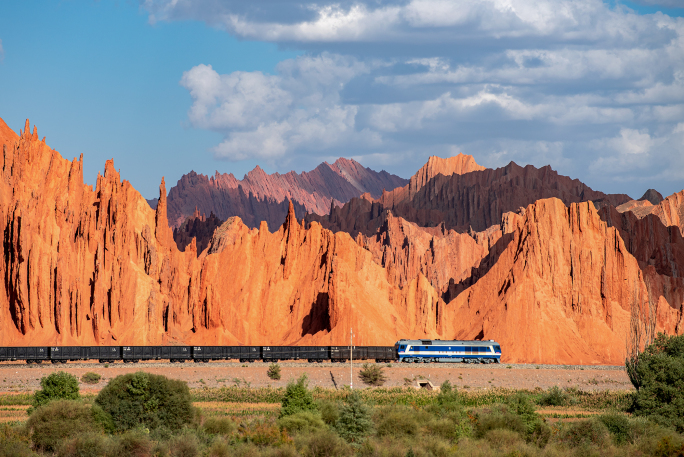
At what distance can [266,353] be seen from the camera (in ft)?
285

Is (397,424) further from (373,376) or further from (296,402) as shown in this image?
(373,376)

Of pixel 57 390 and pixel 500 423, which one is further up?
pixel 57 390

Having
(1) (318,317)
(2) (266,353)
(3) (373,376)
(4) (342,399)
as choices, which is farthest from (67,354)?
(4) (342,399)

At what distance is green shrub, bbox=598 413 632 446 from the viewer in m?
42.8

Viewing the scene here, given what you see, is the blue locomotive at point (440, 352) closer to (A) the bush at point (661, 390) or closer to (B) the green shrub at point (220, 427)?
(A) the bush at point (661, 390)

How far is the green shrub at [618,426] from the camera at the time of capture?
140 ft

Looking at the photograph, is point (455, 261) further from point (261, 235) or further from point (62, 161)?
point (62, 161)

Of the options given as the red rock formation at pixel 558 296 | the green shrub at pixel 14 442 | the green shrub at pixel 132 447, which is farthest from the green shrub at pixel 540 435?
the red rock formation at pixel 558 296

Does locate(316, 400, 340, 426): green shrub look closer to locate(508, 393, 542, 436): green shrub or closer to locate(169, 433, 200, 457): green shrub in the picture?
locate(508, 393, 542, 436): green shrub

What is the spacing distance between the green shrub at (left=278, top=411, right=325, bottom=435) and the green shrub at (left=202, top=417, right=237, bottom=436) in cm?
257

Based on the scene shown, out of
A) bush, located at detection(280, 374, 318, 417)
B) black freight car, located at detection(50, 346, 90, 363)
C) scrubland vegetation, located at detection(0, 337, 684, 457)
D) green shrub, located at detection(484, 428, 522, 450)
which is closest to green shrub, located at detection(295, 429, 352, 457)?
→ scrubland vegetation, located at detection(0, 337, 684, 457)

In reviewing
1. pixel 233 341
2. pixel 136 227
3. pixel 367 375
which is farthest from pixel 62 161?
pixel 367 375

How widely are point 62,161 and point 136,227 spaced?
41.9ft

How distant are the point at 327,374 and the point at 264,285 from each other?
1554 inches
